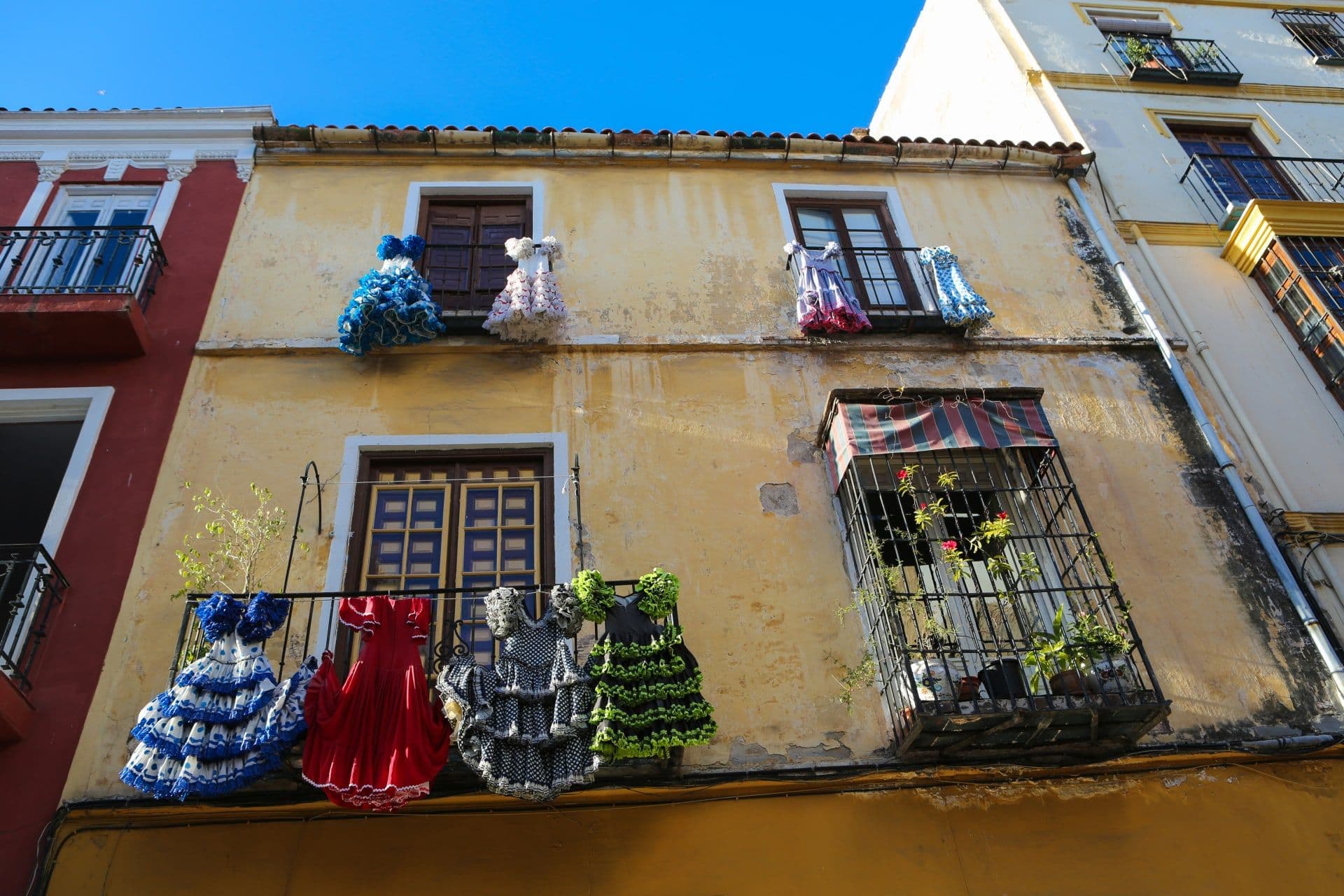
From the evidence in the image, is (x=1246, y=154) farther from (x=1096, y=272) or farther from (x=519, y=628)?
(x=519, y=628)

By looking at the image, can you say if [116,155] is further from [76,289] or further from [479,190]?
[479,190]

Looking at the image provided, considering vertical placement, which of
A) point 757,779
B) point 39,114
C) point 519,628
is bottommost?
point 757,779

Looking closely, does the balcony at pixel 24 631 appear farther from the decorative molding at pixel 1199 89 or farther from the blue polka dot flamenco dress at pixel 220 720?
the decorative molding at pixel 1199 89

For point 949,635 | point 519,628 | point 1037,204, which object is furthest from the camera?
point 1037,204

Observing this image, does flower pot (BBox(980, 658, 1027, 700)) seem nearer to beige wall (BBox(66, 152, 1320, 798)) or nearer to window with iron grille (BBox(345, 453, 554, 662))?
beige wall (BBox(66, 152, 1320, 798))

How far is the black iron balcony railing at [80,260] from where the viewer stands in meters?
8.39

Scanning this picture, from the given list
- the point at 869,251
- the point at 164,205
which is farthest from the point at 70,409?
the point at 869,251

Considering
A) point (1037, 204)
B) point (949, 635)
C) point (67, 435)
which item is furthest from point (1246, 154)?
point (67, 435)

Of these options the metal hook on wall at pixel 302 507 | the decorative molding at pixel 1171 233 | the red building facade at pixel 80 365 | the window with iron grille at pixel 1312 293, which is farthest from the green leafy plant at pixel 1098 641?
the red building facade at pixel 80 365

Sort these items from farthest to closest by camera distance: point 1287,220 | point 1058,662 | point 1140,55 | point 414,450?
point 1140,55
point 1287,220
point 414,450
point 1058,662

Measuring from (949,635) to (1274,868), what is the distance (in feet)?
7.48

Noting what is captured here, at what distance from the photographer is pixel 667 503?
25.3 feet

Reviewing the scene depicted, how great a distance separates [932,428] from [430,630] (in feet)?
12.3

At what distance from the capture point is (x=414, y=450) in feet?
25.8
